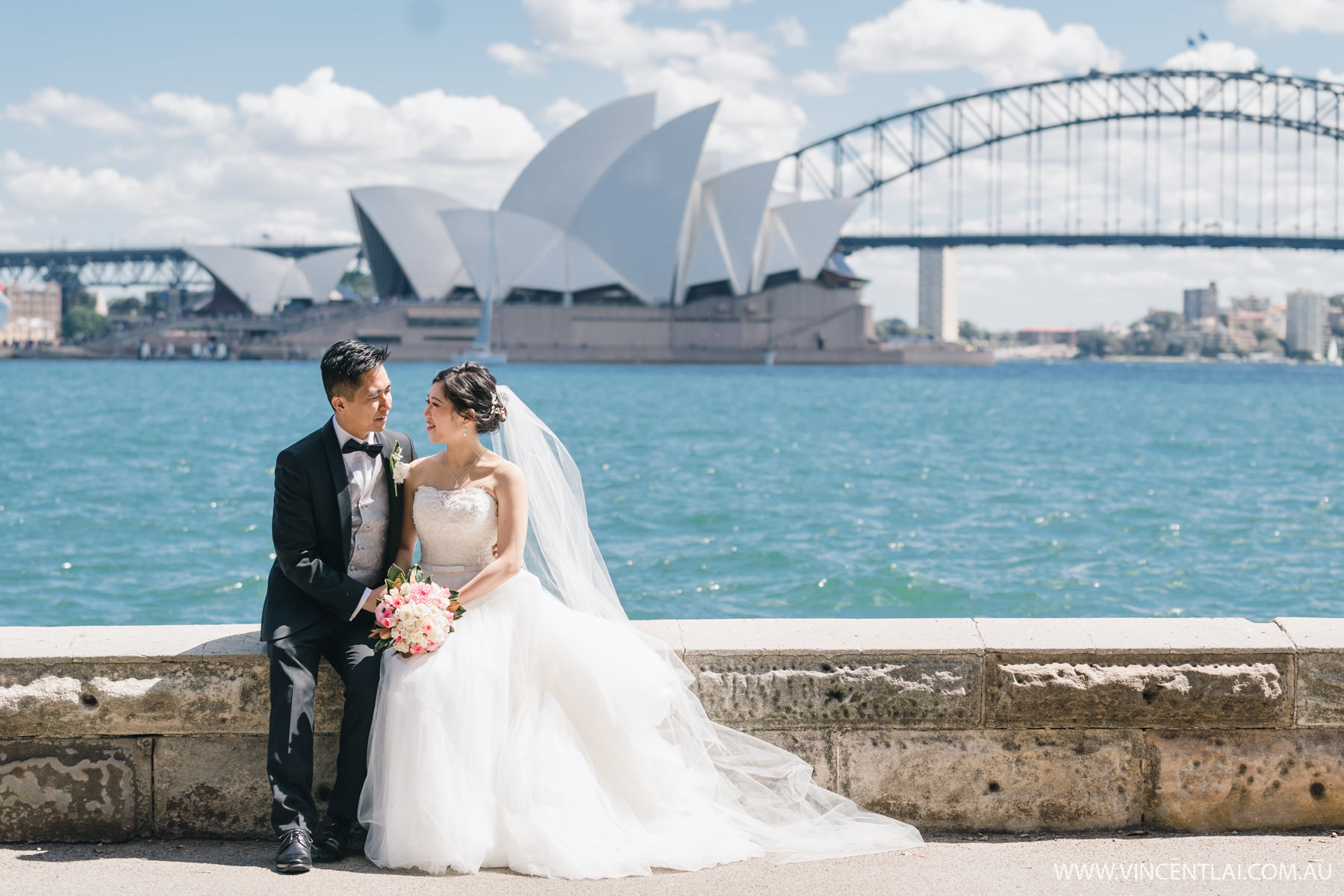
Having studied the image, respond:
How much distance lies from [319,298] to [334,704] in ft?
250

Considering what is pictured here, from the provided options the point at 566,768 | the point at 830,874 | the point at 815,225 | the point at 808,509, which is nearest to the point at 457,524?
the point at 566,768

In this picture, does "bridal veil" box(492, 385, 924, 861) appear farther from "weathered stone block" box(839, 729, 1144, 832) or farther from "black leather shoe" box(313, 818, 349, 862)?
"black leather shoe" box(313, 818, 349, 862)

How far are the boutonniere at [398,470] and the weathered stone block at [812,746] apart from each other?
3.14 ft

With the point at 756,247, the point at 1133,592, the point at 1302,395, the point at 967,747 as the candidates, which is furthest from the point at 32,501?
the point at 756,247

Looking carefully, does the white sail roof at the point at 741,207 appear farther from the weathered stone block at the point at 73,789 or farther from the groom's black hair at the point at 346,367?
the weathered stone block at the point at 73,789

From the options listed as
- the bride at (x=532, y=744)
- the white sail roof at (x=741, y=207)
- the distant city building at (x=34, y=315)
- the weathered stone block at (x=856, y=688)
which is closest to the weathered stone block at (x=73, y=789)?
the bride at (x=532, y=744)

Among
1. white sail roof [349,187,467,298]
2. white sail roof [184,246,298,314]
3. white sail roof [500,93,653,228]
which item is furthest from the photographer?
white sail roof [184,246,298,314]

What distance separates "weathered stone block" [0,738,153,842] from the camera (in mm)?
2564

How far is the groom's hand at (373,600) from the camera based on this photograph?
2.67 meters

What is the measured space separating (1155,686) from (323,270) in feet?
253

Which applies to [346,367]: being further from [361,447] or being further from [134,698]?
[134,698]

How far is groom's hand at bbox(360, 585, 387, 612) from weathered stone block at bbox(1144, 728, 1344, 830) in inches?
65.1

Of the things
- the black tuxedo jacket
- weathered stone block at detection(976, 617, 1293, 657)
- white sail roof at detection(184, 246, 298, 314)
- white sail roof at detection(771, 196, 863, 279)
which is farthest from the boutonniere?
white sail roof at detection(184, 246, 298, 314)

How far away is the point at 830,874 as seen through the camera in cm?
240
